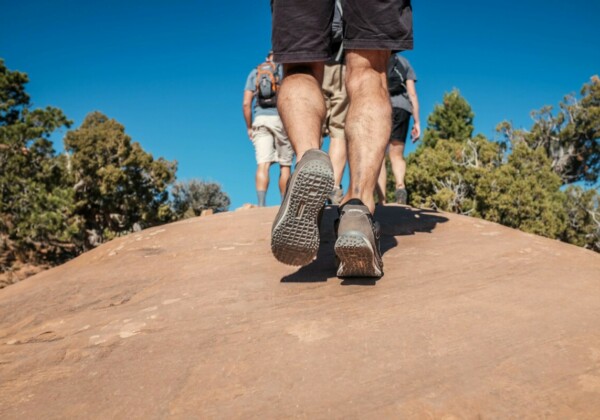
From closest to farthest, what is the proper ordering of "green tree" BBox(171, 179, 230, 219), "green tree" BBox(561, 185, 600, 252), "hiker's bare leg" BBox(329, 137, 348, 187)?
"hiker's bare leg" BBox(329, 137, 348, 187)
"green tree" BBox(561, 185, 600, 252)
"green tree" BBox(171, 179, 230, 219)

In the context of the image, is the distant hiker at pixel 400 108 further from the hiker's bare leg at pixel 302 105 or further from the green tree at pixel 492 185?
the green tree at pixel 492 185

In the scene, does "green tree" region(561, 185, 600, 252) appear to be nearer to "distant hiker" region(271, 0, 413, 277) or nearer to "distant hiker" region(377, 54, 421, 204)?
"distant hiker" region(377, 54, 421, 204)

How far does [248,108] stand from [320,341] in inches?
209

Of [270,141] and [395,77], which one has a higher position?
[395,77]

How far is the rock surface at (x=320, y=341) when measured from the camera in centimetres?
95

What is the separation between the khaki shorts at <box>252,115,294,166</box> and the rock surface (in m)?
3.47

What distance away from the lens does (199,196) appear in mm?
23641

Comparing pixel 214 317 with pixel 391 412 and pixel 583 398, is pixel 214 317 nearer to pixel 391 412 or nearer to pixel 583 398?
pixel 391 412

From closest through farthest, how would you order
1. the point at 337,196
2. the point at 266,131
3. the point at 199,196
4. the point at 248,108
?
the point at 337,196, the point at 266,131, the point at 248,108, the point at 199,196

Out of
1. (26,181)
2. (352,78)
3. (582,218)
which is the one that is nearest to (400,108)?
(352,78)

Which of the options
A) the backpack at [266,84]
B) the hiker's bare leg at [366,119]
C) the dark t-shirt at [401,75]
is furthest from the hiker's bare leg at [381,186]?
the hiker's bare leg at [366,119]

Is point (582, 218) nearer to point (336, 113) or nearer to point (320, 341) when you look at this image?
point (336, 113)

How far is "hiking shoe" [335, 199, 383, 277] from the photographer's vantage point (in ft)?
4.82

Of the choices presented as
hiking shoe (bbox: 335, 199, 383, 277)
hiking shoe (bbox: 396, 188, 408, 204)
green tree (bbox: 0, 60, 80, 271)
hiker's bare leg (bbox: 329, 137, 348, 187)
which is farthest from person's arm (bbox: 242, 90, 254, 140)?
green tree (bbox: 0, 60, 80, 271)
